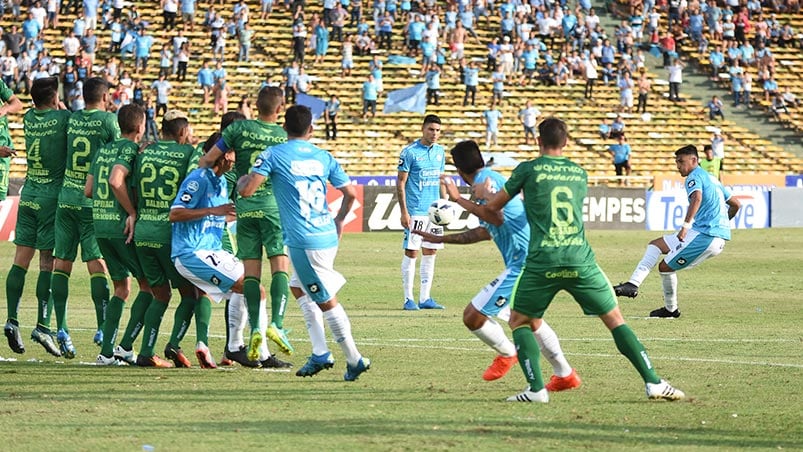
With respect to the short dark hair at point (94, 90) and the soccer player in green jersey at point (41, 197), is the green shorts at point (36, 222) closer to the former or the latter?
the soccer player in green jersey at point (41, 197)

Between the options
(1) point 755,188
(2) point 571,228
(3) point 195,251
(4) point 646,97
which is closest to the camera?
(2) point 571,228

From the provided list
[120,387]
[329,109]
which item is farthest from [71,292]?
[329,109]

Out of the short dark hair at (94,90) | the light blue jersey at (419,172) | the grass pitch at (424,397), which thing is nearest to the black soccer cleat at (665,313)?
the grass pitch at (424,397)

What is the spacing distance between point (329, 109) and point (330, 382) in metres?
34.2

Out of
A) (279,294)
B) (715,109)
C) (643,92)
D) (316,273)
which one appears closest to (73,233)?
(279,294)

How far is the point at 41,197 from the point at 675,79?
40463 mm

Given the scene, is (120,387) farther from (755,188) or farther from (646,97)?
(646,97)

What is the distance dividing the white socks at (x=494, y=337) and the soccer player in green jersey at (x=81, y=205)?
13.4ft

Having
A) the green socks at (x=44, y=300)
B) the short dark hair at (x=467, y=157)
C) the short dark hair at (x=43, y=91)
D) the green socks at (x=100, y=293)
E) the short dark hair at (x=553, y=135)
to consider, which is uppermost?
the short dark hair at (x=553, y=135)

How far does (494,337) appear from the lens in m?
10.4

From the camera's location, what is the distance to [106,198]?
11.8 m

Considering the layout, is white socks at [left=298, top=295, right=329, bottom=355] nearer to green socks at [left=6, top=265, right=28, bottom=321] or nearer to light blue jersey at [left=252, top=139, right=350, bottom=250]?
light blue jersey at [left=252, top=139, right=350, bottom=250]

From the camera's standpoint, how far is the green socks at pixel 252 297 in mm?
10992

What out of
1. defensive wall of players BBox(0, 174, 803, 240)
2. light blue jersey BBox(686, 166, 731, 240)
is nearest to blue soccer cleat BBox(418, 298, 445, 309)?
light blue jersey BBox(686, 166, 731, 240)
